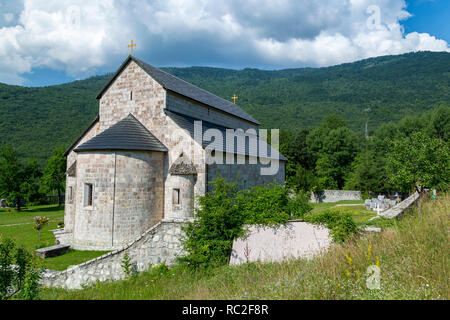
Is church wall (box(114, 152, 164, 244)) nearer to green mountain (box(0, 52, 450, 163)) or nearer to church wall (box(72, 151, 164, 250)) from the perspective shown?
church wall (box(72, 151, 164, 250))

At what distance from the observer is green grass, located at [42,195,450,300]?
14.1 ft

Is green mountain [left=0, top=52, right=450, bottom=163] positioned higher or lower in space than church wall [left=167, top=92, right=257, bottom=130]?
higher

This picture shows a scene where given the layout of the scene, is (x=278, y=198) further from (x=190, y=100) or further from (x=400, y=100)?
(x=400, y=100)

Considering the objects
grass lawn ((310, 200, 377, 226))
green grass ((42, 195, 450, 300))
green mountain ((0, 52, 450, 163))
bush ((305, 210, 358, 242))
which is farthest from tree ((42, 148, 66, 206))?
bush ((305, 210, 358, 242))

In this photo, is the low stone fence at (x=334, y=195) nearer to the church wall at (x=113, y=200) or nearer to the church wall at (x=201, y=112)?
the church wall at (x=201, y=112)

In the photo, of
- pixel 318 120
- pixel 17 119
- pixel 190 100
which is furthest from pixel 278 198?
pixel 17 119

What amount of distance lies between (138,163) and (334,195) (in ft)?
91.6

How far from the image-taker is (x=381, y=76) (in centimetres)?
10381

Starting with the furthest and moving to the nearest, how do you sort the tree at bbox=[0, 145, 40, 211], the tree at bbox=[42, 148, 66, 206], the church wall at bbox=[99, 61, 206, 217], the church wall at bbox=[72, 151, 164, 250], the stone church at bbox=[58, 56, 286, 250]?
the tree at bbox=[42, 148, 66, 206] < the tree at bbox=[0, 145, 40, 211] < the church wall at bbox=[99, 61, 206, 217] < the stone church at bbox=[58, 56, 286, 250] < the church wall at bbox=[72, 151, 164, 250]

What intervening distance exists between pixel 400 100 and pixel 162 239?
83215 millimetres

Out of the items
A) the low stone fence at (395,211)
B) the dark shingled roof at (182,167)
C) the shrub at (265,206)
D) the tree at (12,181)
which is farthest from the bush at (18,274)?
the tree at (12,181)

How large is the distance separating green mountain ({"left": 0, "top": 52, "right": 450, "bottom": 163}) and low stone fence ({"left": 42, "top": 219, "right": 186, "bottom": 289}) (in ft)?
154

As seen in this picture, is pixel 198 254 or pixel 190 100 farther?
pixel 190 100

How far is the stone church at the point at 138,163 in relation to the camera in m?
12.5
